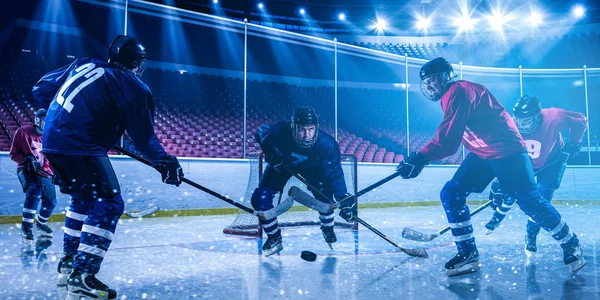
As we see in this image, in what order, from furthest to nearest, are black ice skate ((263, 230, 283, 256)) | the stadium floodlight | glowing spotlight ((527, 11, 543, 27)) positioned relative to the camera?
1. the stadium floodlight
2. glowing spotlight ((527, 11, 543, 27))
3. black ice skate ((263, 230, 283, 256))

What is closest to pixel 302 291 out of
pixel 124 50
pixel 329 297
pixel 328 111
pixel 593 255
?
pixel 329 297

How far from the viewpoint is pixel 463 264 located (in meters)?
2.24

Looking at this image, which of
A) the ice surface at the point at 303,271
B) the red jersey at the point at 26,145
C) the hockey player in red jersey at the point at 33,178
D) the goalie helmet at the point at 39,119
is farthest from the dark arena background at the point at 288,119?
the goalie helmet at the point at 39,119

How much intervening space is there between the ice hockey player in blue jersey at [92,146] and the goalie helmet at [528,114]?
254cm

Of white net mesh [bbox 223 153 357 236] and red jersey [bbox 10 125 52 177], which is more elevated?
red jersey [bbox 10 125 52 177]

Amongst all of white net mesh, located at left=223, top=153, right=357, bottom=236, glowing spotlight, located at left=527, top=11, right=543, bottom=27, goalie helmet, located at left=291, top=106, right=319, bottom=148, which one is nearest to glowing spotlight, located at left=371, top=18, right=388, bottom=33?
glowing spotlight, located at left=527, top=11, right=543, bottom=27

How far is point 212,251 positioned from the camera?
297 cm

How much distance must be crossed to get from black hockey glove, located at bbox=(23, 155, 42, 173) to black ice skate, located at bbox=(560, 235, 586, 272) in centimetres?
380

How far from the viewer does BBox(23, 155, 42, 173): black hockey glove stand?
3.41 meters

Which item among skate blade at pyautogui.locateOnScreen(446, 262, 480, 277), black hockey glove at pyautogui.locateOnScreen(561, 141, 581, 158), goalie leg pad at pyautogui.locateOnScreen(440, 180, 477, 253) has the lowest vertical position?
skate blade at pyautogui.locateOnScreen(446, 262, 480, 277)

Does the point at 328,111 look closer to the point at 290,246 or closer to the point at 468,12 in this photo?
the point at 468,12

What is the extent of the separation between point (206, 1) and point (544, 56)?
40.2ft

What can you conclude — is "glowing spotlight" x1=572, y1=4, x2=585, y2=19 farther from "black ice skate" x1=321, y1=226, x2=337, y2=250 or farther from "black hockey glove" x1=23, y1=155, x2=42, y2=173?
"black hockey glove" x1=23, y1=155, x2=42, y2=173

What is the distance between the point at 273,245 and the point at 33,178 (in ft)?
7.38
